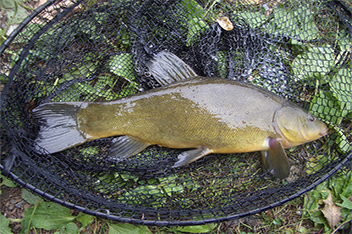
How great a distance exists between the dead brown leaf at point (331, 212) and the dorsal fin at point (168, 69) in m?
1.64

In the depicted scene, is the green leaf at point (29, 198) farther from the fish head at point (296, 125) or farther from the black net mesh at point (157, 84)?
the fish head at point (296, 125)

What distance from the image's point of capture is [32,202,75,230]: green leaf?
2.28 metres

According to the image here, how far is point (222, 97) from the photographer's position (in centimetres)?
219

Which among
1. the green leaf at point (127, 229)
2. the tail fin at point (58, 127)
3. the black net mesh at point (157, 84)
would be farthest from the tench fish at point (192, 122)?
the green leaf at point (127, 229)

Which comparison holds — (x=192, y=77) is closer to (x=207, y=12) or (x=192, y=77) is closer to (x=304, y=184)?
(x=207, y=12)

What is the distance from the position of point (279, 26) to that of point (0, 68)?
249cm

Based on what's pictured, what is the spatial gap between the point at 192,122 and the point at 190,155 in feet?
0.88

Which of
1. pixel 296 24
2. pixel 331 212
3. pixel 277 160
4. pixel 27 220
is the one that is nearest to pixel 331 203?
pixel 331 212

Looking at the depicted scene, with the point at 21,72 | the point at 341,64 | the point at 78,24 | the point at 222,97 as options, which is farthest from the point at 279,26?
the point at 21,72

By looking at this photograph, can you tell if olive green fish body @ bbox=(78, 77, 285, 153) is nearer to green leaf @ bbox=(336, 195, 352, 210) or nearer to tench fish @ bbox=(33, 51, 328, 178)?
tench fish @ bbox=(33, 51, 328, 178)

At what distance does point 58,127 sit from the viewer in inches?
87.1

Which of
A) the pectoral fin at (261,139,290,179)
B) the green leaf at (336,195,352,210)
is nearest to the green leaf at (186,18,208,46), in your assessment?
the pectoral fin at (261,139,290,179)

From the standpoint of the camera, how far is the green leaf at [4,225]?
2.23m

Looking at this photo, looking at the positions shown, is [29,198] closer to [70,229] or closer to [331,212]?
[70,229]
